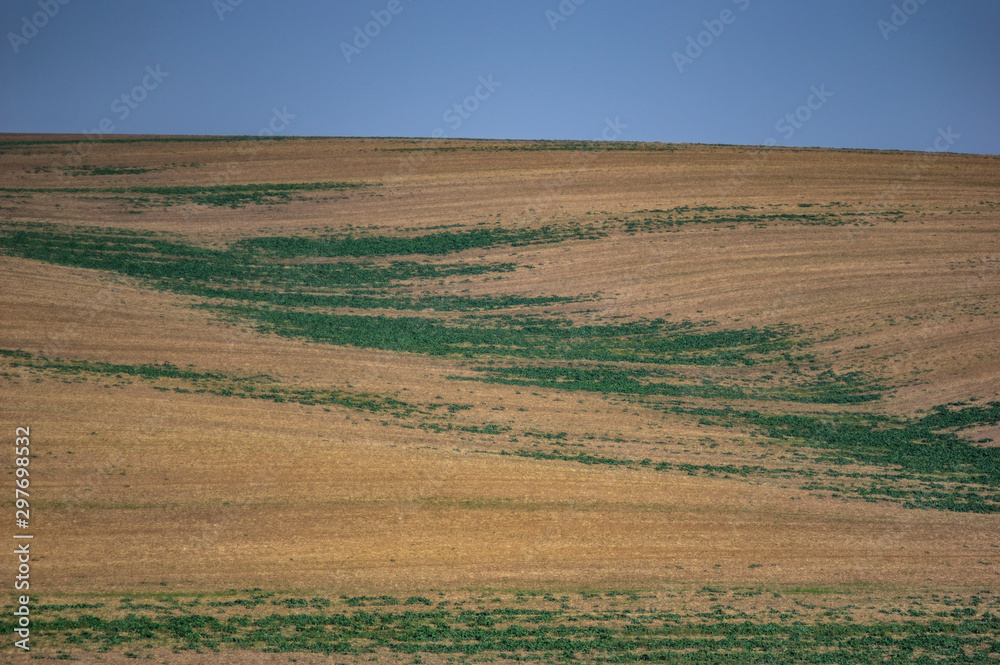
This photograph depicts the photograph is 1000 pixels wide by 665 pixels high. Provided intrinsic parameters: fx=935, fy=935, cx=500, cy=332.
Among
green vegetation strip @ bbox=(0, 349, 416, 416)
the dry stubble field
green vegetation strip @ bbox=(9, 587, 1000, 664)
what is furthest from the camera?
green vegetation strip @ bbox=(0, 349, 416, 416)

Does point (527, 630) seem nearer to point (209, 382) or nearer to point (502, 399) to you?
point (502, 399)

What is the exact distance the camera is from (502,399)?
28.8 meters

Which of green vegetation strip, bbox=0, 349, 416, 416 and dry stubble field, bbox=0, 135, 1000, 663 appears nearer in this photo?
dry stubble field, bbox=0, 135, 1000, 663

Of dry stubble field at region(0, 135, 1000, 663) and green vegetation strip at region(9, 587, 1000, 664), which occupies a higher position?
dry stubble field at region(0, 135, 1000, 663)

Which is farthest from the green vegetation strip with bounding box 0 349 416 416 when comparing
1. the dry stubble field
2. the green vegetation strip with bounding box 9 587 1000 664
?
the green vegetation strip with bounding box 9 587 1000 664

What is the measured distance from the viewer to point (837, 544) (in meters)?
20.7

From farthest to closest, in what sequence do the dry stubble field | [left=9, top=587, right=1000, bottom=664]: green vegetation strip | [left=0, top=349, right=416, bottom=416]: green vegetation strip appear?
[left=0, top=349, right=416, bottom=416]: green vegetation strip → the dry stubble field → [left=9, top=587, right=1000, bottom=664]: green vegetation strip

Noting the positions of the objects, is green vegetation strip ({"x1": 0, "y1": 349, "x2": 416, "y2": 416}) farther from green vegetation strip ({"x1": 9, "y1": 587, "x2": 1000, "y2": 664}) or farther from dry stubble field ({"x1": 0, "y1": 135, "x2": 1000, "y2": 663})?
green vegetation strip ({"x1": 9, "y1": 587, "x2": 1000, "y2": 664})

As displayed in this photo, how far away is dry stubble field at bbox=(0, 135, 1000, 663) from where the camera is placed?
1720cm

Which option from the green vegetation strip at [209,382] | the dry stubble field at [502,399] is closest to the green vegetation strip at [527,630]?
the dry stubble field at [502,399]

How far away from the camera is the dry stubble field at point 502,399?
17203 mm

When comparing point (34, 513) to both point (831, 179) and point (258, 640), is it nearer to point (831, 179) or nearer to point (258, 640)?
point (258, 640)

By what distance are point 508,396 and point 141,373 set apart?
35.3 ft

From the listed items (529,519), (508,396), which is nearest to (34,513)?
(529,519)
